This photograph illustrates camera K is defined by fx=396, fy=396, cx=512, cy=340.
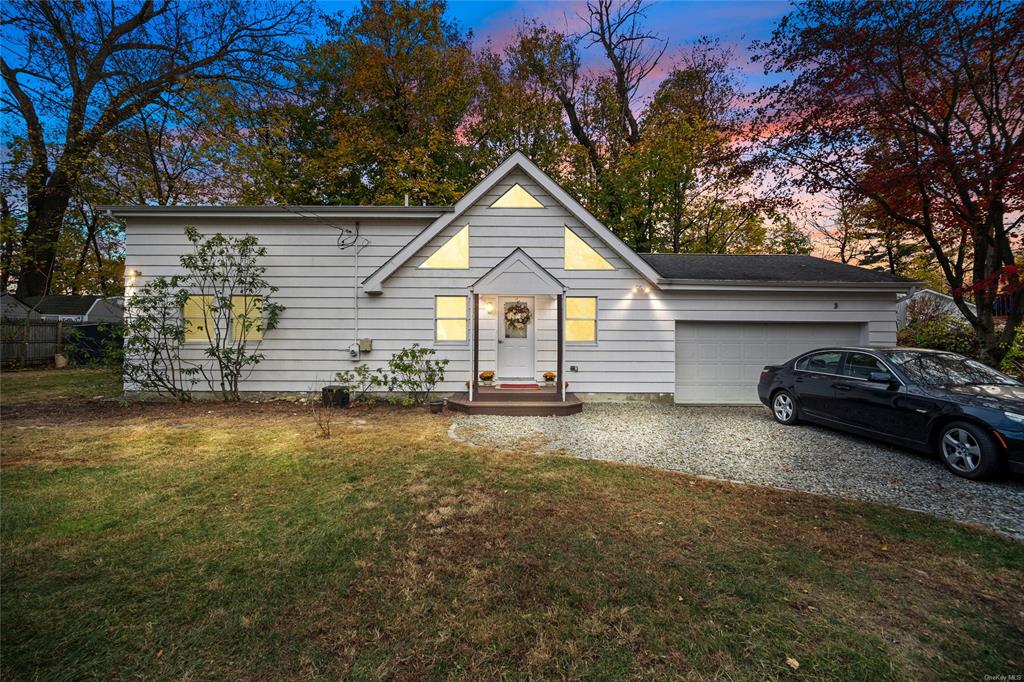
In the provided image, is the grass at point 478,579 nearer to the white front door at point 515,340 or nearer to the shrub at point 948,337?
the white front door at point 515,340

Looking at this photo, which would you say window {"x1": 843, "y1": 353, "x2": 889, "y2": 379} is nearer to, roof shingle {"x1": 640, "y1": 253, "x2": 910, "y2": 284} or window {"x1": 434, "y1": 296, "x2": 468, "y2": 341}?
roof shingle {"x1": 640, "y1": 253, "x2": 910, "y2": 284}

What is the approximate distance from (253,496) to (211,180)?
18.6 m

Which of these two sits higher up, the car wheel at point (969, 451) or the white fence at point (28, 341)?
the white fence at point (28, 341)

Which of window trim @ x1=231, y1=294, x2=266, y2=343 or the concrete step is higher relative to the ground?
window trim @ x1=231, y1=294, x2=266, y2=343

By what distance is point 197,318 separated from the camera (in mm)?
8953

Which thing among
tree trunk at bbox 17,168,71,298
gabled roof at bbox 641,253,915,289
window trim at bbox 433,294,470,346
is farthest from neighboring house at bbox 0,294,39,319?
gabled roof at bbox 641,253,915,289

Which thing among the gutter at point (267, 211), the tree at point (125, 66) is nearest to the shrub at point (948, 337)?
the gutter at point (267, 211)

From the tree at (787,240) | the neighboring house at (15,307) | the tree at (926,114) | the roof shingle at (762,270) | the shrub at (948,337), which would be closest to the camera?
the tree at (926,114)

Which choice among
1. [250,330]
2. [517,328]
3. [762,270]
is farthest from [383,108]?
[762,270]

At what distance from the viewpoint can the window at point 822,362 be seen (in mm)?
6304

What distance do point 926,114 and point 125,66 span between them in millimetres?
26136

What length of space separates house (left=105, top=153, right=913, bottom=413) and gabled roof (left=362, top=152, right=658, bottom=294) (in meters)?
0.03

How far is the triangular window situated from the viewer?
352 inches

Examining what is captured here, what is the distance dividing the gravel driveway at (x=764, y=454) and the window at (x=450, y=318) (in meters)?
2.33
